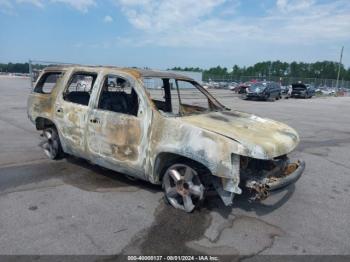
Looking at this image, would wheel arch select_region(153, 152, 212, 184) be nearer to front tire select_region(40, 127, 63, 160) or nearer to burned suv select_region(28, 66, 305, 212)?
burned suv select_region(28, 66, 305, 212)

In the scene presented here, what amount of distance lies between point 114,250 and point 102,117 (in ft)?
7.05

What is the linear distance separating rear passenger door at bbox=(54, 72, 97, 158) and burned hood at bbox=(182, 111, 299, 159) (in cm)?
185

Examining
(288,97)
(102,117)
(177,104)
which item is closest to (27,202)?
(102,117)

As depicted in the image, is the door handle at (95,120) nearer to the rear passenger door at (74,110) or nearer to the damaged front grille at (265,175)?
the rear passenger door at (74,110)

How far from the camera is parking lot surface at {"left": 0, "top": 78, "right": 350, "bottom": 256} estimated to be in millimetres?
3676

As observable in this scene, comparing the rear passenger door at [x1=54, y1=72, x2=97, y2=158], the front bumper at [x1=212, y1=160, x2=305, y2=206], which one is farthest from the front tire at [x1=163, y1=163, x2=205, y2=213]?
the rear passenger door at [x1=54, y1=72, x2=97, y2=158]

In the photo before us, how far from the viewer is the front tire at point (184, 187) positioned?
14.4 feet

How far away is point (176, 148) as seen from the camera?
4.29 m

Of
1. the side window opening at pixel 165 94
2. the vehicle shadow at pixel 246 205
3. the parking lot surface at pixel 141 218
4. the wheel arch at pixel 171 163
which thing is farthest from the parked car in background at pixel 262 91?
the wheel arch at pixel 171 163

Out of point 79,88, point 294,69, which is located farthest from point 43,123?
point 294,69

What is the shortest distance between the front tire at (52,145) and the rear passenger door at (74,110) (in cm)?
46

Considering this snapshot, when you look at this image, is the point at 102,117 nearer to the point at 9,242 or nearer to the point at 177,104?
the point at 177,104

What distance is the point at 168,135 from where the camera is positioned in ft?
14.4

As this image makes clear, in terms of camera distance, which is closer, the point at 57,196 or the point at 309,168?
Result: the point at 57,196
